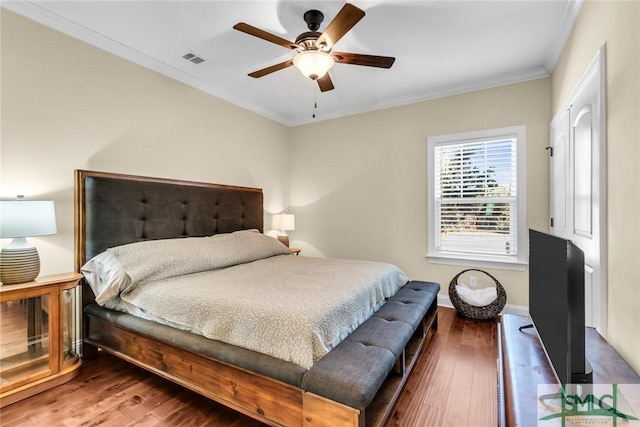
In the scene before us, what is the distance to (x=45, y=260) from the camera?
218 centimetres

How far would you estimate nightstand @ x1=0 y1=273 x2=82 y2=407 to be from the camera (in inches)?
71.3

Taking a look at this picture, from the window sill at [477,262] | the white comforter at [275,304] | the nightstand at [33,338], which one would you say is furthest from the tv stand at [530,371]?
the nightstand at [33,338]

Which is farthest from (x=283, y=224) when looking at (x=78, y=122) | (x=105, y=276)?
(x=78, y=122)

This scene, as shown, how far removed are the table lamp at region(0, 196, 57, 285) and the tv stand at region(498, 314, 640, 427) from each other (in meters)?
2.64

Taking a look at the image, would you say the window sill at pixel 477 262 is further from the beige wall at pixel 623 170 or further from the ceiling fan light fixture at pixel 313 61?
the ceiling fan light fixture at pixel 313 61

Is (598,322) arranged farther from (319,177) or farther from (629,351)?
(319,177)

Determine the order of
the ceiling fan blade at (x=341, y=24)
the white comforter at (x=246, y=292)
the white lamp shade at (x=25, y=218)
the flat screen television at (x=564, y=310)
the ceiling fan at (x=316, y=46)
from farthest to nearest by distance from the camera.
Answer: the ceiling fan at (x=316, y=46) → the white lamp shade at (x=25, y=218) → the ceiling fan blade at (x=341, y=24) → the white comforter at (x=246, y=292) → the flat screen television at (x=564, y=310)

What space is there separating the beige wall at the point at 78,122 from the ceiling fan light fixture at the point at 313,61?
5.42 feet

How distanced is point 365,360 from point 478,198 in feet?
8.73

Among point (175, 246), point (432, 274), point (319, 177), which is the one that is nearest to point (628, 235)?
point (432, 274)

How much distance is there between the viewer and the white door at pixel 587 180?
1498 millimetres

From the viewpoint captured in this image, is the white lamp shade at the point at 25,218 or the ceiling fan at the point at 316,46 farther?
the ceiling fan at the point at 316,46

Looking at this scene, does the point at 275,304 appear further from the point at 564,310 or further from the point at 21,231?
the point at 21,231

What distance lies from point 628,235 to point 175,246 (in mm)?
2796
